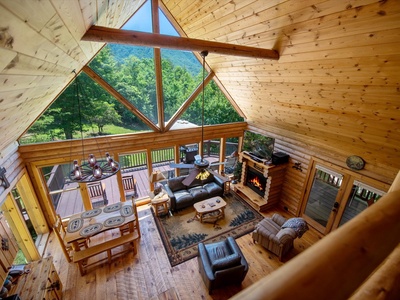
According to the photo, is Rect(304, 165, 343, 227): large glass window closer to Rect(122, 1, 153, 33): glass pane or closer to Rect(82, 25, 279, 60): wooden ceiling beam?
Rect(82, 25, 279, 60): wooden ceiling beam

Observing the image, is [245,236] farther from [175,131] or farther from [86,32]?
[86,32]

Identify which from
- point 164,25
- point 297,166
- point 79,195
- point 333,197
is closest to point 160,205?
point 79,195

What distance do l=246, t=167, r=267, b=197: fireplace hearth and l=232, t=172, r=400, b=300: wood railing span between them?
211 inches

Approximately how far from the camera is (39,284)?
2896 mm

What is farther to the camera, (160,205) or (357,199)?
(160,205)

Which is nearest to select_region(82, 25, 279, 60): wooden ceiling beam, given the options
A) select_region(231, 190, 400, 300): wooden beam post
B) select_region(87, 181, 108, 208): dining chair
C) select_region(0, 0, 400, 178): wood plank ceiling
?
select_region(0, 0, 400, 178): wood plank ceiling

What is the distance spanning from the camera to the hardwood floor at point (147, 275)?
3.50 metres

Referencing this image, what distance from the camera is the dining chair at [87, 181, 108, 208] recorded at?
5738 mm

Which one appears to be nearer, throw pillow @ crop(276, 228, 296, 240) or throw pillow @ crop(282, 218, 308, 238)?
throw pillow @ crop(276, 228, 296, 240)

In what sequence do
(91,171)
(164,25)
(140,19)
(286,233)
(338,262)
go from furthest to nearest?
(164,25) → (140,19) → (286,233) → (91,171) → (338,262)

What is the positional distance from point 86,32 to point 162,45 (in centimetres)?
98

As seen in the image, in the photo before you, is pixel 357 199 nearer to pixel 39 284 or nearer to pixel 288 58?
pixel 288 58

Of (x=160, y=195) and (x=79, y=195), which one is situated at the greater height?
(x=160, y=195)

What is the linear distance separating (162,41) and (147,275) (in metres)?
4.41
